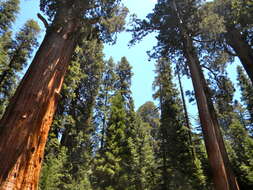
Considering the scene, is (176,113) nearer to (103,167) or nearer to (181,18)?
(103,167)

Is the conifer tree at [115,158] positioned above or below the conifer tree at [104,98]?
below

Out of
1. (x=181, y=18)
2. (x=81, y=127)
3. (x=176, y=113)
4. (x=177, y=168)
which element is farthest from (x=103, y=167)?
(x=181, y=18)

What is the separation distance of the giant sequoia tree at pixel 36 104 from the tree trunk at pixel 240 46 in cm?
1028

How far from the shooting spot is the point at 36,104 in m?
2.92

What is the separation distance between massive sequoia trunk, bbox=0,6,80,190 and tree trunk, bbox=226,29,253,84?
36.0 feet

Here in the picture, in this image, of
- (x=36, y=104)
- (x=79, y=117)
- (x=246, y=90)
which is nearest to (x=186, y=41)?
(x=36, y=104)

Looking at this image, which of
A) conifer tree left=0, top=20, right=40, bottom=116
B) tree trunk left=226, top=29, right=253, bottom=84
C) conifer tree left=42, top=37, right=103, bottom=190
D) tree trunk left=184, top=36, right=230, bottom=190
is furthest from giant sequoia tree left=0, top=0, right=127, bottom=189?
conifer tree left=0, top=20, right=40, bottom=116

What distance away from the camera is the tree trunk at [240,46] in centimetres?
1103

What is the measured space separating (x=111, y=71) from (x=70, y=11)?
21.2m

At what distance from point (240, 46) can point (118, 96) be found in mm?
10503

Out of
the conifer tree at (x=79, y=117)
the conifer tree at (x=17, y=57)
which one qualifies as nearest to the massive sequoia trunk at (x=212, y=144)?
the conifer tree at (x=79, y=117)

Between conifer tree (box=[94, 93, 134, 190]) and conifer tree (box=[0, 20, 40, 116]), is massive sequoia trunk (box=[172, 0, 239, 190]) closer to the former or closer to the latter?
conifer tree (box=[94, 93, 134, 190])

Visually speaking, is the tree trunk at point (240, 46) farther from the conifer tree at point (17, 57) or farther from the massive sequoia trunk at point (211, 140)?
the conifer tree at point (17, 57)

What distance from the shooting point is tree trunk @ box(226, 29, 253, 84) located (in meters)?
11.0
